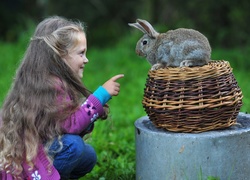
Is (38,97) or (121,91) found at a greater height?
(38,97)

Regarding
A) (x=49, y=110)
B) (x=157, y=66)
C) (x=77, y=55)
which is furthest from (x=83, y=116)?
(x=157, y=66)

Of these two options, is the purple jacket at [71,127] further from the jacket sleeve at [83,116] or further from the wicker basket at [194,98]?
the wicker basket at [194,98]

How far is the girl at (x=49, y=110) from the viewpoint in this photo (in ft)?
10.6

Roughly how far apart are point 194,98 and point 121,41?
8231 mm

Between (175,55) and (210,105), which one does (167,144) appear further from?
(175,55)

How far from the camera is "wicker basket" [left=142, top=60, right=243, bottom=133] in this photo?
3.20m

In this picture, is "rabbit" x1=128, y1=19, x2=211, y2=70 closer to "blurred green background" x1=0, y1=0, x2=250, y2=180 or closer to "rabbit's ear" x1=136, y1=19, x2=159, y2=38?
"rabbit's ear" x1=136, y1=19, x2=159, y2=38

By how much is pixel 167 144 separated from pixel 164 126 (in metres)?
0.14

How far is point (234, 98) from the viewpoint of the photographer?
330 cm

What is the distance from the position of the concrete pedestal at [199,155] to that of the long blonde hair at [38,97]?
47cm

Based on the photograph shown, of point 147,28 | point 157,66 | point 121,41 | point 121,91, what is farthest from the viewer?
point 121,41

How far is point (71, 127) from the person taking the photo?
3.28m

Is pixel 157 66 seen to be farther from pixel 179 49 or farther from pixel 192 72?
pixel 192 72

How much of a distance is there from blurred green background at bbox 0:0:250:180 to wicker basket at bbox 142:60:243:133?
37 centimetres
